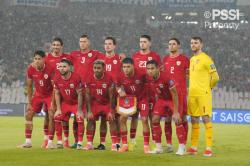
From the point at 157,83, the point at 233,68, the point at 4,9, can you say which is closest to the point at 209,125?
the point at 157,83

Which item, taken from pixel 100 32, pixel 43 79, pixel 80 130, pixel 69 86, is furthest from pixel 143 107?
pixel 100 32

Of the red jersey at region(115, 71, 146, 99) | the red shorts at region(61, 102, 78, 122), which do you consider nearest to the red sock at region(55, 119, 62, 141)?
the red shorts at region(61, 102, 78, 122)

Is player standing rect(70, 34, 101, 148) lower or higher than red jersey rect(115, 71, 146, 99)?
higher

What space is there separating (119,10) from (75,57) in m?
33.0

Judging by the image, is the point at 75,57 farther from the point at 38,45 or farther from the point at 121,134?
the point at 38,45

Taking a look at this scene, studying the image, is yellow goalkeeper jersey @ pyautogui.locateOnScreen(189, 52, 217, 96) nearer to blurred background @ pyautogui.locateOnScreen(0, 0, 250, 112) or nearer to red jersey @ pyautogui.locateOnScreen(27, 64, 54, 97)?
red jersey @ pyautogui.locateOnScreen(27, 64, 54, 97)

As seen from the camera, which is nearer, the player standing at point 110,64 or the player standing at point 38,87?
the player standing at point 110,64

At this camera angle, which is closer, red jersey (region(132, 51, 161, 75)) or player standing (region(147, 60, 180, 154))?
player standing (region(147, 60, 180, 154))

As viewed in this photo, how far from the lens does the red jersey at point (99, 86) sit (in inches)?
480

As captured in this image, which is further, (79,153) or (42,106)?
(42,106)

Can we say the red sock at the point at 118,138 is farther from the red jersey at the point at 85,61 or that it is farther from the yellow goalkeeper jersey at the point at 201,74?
the yellow goalkeeper jersey at the point at 201,74

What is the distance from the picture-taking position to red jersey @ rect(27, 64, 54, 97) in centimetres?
1287

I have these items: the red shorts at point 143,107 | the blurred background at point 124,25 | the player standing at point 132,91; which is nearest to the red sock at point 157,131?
the player standing at point 132,91

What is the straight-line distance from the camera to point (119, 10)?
150 feet
